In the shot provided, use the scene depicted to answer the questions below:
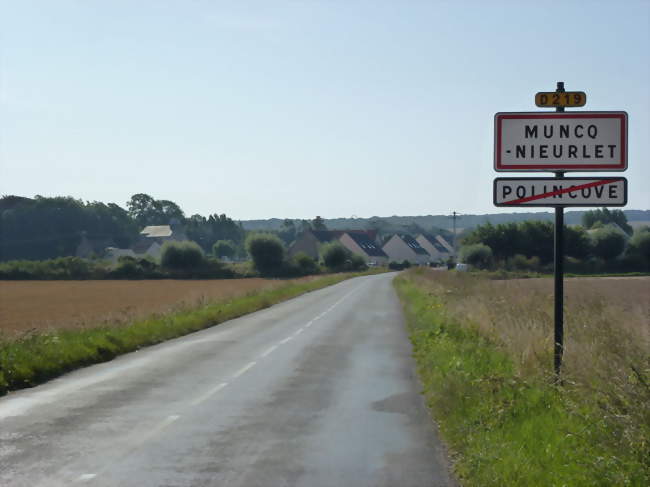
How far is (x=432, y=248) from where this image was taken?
186m

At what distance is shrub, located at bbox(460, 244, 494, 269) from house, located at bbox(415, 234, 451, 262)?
84.8m

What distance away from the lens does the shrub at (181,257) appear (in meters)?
93.9

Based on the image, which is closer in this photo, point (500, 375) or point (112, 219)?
point (500, 375)

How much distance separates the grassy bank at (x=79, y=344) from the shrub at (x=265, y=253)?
7013 cm

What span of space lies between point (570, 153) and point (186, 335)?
1600 centimetres

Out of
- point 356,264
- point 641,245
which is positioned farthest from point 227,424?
point 356,264

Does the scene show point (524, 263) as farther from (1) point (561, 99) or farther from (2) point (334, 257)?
(1) point (561, 99)

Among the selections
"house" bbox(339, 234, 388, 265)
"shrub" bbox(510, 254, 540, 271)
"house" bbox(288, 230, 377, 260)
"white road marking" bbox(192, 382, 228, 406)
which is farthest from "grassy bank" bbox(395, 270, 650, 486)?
"house" bbox(339, 234, 388, 265)

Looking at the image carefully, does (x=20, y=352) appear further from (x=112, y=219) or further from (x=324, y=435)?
(x=112, y=219)

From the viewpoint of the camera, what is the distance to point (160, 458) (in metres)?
7.77

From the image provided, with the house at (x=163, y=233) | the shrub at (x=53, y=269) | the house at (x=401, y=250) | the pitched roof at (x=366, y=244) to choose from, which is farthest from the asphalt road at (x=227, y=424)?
the house at (x=163, y=233)

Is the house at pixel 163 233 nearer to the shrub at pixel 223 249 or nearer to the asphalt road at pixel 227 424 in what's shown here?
the shrub at pixel 223 249

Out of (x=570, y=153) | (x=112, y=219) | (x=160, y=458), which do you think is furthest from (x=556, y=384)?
(x=112, y=219)

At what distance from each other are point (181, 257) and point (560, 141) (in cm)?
8735
